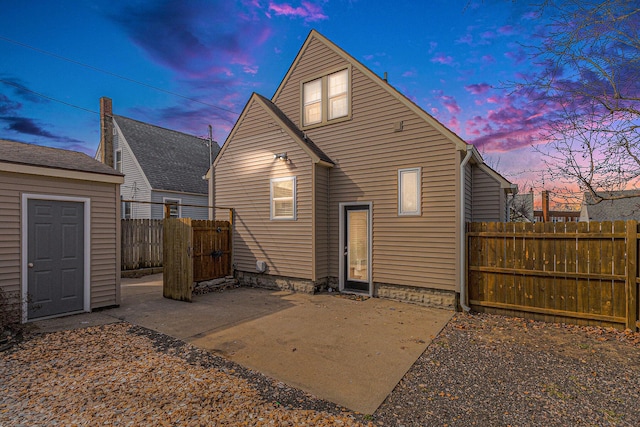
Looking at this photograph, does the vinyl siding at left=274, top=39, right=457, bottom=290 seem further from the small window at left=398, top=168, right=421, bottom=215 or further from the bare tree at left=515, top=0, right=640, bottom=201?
the bare tree at left=515, top=0, right=640, bottom=201

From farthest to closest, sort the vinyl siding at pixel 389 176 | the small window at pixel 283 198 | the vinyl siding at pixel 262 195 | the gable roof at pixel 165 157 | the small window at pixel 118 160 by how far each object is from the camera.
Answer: the small window at pixel 118 160, the gable roof at pixel 165 157, the small window at pixel 283 198, the vinyl siding at pixel 262 195, the vinyl siding at pixel 389 176

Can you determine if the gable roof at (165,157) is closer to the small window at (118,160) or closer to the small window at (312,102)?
the small window at (118,160)

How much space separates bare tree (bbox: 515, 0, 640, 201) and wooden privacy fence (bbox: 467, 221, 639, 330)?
89cm

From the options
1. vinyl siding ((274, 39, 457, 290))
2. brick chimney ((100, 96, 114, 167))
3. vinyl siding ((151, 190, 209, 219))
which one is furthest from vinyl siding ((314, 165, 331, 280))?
brick chimney ((100, 96, 114, 167))

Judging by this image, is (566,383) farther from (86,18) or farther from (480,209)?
(86,18)

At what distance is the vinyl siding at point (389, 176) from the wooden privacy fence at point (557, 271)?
70 cm

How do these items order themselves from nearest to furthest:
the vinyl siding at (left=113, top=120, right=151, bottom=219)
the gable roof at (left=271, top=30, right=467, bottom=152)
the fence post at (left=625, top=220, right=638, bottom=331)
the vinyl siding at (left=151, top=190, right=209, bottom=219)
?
the fence post at (left=625, top=220, right=638, bottom=331), the gable roof at (left=271, top=30, right=467, bottom=152), the vinyl siding at (left=151, top=190, right=209, bottom=219), the vinyl siding at (left=113, top=120, right=151, bottom=219)

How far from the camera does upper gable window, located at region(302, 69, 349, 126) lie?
8648mm

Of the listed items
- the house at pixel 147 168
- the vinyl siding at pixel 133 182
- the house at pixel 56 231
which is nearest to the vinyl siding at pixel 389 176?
the house at pixel 56 231

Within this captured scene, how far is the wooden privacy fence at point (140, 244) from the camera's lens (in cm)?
1129

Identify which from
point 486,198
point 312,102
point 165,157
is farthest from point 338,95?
point 165,157

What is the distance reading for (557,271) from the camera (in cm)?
579

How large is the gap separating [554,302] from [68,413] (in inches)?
300

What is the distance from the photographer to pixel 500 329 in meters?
5.48
